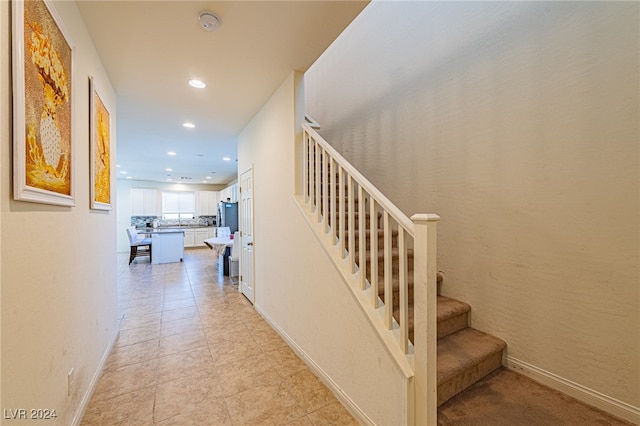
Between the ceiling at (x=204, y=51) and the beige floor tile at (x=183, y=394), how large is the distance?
2762mm

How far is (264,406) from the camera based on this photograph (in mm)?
1749

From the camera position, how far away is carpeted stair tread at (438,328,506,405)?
1583 millimetres

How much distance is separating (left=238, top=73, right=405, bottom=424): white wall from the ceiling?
1.06 feet

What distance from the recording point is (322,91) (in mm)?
4031

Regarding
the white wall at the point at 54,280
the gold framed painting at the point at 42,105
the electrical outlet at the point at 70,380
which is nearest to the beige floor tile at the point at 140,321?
the white wall at the point at 54,280

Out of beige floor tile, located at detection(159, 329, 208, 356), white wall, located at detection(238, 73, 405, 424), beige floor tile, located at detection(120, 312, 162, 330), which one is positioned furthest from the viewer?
beige floor tile, located at detection(120, 312, 162, 330)

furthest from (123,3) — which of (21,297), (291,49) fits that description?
(21,297)

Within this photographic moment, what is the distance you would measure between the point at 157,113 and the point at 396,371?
3.98 meters

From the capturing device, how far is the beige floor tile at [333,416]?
1607 millimetres

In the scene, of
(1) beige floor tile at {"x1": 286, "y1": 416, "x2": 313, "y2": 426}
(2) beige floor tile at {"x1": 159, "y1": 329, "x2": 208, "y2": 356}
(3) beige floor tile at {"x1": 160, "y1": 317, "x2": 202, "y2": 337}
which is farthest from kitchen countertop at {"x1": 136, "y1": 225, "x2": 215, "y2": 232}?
(1) beige floor tile at {"x1": 286, "y1": 416, "x2": 313, "y2": 426}

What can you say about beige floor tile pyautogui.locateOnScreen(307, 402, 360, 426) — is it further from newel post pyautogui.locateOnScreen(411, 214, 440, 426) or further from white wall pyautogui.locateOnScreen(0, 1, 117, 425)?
white wall pyautogui.locateOnScreen(0, 1, 117, 425)

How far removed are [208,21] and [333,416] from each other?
289 cm

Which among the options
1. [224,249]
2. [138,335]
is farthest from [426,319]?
[224,249]

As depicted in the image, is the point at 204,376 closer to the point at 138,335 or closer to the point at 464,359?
the point at 138,335
